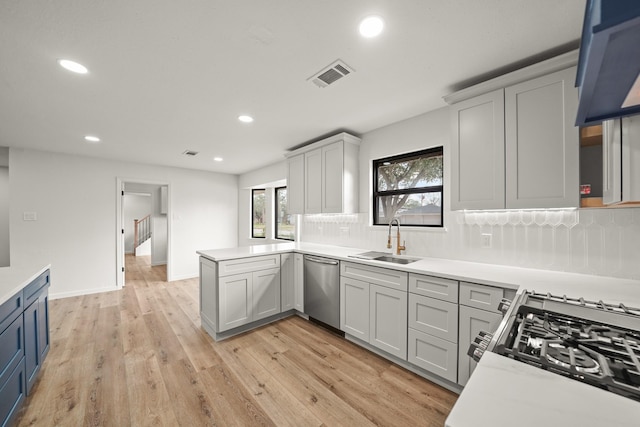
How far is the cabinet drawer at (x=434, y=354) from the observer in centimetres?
188

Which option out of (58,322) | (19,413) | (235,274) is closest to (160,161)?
(58,322)

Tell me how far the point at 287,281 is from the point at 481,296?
2.20m

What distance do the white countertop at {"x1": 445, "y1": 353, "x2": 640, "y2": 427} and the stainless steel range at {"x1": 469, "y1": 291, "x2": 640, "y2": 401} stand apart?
0.19ft

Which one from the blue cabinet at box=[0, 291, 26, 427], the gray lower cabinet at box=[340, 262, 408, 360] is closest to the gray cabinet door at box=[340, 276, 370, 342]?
the gray lower cabinet at box=[340, 262, 408, 360]

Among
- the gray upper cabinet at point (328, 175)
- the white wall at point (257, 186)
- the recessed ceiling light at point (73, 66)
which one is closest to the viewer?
the recessed ceiling light at point (73, 66)

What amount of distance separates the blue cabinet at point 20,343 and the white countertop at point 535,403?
235 centimetres

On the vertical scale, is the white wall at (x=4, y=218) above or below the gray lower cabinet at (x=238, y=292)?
above

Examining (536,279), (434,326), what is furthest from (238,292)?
(536,279)

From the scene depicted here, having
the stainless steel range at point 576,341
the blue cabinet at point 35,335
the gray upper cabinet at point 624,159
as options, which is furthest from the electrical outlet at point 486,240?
the blue cabinet at point 35,335

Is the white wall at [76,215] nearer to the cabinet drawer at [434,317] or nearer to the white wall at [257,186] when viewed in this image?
the white wall at [257,186]

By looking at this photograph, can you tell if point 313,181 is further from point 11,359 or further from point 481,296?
point 11,359

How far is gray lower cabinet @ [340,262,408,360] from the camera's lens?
220cm

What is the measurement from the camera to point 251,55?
1728 mm

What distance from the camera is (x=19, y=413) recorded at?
1749 mm
